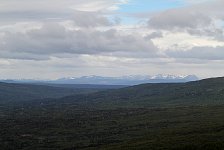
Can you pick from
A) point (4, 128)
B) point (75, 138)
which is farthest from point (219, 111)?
point (4, 128)

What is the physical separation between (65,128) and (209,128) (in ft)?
203

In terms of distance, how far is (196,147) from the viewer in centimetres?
9325

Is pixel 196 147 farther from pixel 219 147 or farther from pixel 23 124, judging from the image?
pixel 23 124

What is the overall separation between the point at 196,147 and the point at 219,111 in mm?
92385

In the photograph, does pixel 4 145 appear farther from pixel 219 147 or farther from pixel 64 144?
pixel 219 147

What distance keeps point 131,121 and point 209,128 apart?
192 ft

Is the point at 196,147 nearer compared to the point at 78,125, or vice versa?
the point at 196,147

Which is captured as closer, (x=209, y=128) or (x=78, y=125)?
(x=209, y=128)

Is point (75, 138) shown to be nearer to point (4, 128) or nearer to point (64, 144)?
point (64, 144)

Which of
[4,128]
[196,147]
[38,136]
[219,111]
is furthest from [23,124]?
[196,147]

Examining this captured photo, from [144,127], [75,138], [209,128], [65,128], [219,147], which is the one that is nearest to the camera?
[219,147]

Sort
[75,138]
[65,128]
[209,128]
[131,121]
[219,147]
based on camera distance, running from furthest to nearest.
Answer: [131,121], [65,128], [75,138], [209,128], [219,147]

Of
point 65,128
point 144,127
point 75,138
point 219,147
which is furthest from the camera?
point 65,128

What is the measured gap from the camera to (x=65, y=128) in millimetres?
168375
